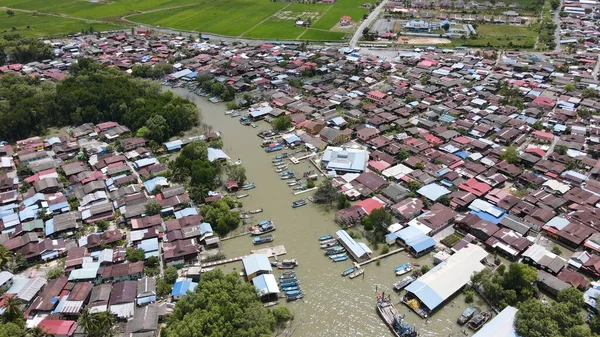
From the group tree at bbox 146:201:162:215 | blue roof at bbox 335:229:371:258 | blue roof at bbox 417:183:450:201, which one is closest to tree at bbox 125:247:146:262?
tree at bbox 146:201:162:215

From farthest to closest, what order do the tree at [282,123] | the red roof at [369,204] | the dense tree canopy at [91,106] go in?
the tree at [282,123], the dense tree canopy at [91,106], the red roof at [369,204]

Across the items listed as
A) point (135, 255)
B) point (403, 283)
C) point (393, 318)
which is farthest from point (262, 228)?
point (393, 318)

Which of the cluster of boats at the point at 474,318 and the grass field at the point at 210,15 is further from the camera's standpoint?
the grass field at the point at 210,15

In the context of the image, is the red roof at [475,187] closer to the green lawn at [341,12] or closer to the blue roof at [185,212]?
the blue roof at [185,212]

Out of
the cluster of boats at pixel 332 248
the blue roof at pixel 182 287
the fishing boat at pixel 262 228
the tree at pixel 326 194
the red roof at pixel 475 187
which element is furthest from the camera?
the red roof at pixel 475 187

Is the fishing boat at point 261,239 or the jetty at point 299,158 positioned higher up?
the jetty at point 299,158

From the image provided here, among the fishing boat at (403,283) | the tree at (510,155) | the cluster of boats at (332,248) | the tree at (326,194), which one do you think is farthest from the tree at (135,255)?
the tree at (510,155)

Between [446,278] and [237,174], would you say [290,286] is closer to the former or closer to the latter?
[446,278]
